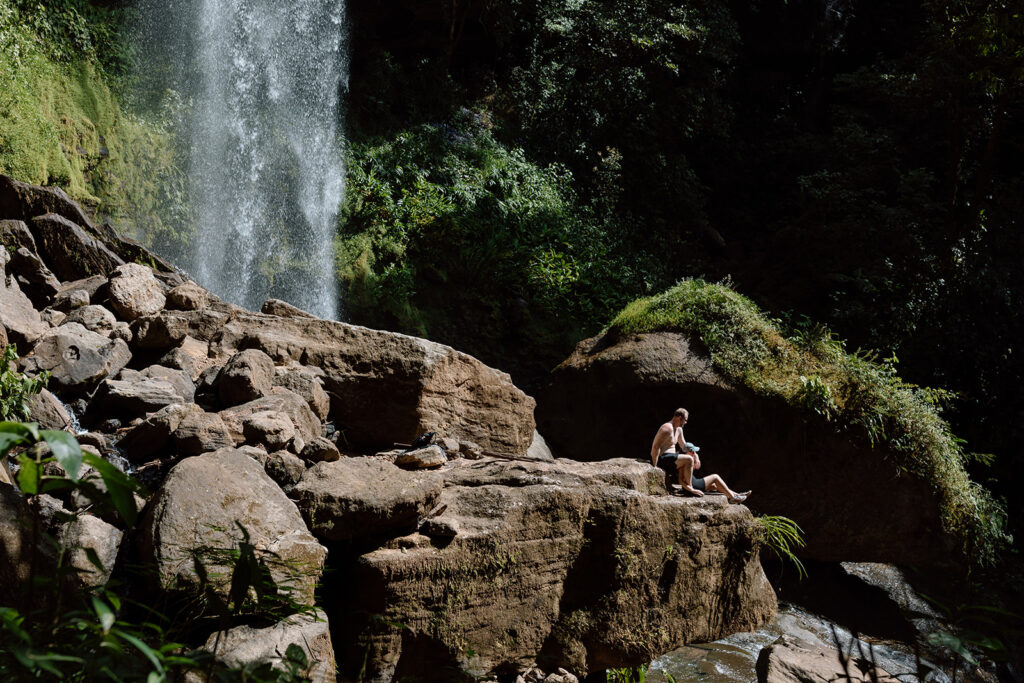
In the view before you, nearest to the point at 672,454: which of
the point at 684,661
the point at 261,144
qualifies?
the point at 684,661

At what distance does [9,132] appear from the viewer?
8.33m

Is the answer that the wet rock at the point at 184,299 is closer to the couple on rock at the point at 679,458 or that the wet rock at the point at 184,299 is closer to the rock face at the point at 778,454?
the couple on rock at the point at 679,458

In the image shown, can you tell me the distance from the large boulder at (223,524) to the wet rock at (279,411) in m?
0.63

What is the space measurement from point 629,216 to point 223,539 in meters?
14.0

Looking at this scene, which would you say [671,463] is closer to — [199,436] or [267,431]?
[267,431]

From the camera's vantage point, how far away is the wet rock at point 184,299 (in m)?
5.54

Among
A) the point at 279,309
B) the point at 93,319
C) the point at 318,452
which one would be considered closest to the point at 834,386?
the point at 279,309

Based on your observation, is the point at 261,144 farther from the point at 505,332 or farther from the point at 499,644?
the point at 499,644

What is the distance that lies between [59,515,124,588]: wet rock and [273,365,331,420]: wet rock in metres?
1.80

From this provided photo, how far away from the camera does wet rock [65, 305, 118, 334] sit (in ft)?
16.0

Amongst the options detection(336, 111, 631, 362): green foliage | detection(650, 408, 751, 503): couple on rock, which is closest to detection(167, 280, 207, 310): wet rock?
detection(650, 408, 751, 503): couple on rock

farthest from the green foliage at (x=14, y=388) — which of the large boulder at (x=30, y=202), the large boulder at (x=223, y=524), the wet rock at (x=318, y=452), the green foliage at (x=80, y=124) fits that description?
the green foliage at (x=80, y=124)

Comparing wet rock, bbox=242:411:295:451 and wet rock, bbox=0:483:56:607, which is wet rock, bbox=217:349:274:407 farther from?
wet rock, bbox=0:483:56:607

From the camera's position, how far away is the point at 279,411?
4.21 metres
